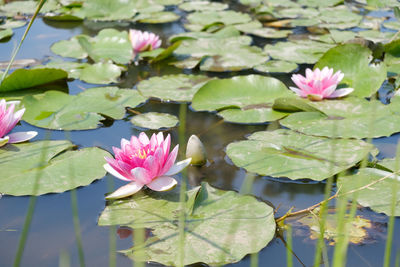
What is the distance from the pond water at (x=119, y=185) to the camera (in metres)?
1.48

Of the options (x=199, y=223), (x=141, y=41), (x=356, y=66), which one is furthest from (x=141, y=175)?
(x=141, y=41)

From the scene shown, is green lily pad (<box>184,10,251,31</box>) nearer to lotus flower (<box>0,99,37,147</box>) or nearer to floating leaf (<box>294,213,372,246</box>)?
lotus flower (<box>0,99,37,147</box>)

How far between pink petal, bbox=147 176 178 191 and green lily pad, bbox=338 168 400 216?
2.00ft

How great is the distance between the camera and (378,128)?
2.20m

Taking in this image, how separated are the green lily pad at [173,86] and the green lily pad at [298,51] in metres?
0.68

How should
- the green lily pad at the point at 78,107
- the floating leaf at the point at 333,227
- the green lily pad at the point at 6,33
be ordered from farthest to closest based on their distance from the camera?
the green lily pad at the point at 6,33 < the green lily pad at the point at 78,107 < the floating leaf at the point at 333,227

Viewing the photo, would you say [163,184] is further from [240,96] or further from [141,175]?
[240,96]

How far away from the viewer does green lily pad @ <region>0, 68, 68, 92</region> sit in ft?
8.77

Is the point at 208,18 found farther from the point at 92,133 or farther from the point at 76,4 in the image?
the point at 92,133

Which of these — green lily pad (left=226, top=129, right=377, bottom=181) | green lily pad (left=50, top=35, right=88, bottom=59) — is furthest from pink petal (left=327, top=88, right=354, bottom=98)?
green lily pad (left=50, top=35, right=88, bottom=59)

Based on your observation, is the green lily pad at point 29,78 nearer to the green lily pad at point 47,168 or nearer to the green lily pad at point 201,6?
the green lily pad at point 47,168

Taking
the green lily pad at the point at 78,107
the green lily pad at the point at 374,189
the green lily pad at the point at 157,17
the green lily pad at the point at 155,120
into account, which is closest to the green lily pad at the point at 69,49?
the green lily pad at the point at 78,107

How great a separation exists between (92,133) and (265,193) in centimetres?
95

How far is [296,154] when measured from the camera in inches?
77.4
